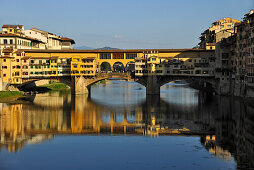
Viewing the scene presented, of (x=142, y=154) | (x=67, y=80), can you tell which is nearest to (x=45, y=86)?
(x=67, y=80)

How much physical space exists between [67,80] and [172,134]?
50.5 m

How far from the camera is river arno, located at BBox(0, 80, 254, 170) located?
3189cm

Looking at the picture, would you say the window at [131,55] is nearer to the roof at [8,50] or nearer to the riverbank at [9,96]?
the riverbank at [9,96]

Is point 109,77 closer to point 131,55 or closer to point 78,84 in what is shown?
point 78,84

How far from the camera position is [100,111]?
6166 cm

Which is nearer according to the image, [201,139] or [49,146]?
[49,146]

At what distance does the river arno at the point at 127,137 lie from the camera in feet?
105

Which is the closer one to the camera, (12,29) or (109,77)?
(109,77)

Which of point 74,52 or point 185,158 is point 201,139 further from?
point 74,52

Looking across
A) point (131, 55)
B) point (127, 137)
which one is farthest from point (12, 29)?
point (127, 137)

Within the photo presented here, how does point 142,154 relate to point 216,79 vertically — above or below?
below

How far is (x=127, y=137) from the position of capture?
41.7 metres

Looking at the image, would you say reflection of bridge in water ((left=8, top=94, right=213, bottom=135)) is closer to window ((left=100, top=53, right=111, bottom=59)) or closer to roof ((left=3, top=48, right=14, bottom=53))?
roof ((left=3, top=48, right=14, bottom=53))

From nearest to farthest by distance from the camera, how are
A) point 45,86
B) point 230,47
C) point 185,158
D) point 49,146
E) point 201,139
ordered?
1. point 185,158
2. point 49,146
3. point 201,139
4. point 230,47
5. point 45,86
